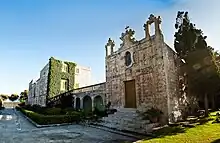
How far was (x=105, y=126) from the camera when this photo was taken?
12562 millimetres

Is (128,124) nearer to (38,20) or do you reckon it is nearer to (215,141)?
(215,141)

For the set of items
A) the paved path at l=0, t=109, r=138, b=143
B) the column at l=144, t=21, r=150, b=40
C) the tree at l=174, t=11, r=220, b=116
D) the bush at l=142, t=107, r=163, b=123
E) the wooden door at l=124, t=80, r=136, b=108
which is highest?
the column at l=144, t=21, r=150, b=40

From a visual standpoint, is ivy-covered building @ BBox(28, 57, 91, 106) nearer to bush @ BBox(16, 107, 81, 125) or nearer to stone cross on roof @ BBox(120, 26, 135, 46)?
bush @ BBox(16, 107, 81, 125)

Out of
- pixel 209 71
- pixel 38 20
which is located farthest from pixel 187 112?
pixel 38 20

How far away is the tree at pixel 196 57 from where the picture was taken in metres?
12.1

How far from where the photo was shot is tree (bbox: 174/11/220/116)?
39.6 feet

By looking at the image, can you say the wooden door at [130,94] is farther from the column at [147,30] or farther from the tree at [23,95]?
the tree at [23,95]

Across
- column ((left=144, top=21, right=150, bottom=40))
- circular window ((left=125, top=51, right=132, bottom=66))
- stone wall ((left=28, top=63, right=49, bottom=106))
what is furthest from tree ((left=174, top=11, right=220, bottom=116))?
stone wall ((left=28, top=63, right=49, bottom=106))

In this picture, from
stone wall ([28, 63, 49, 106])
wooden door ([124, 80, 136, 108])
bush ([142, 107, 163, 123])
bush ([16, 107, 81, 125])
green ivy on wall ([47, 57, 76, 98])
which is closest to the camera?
bush ([142, 107, 163, 123])

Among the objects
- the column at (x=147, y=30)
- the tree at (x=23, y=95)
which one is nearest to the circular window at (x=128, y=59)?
the column at (x=147, y=30)

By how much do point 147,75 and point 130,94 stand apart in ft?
8.02

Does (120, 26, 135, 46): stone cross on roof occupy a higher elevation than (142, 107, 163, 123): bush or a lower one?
higher

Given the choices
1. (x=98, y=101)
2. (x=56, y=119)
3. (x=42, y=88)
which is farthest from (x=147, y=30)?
(x=42, y=88)

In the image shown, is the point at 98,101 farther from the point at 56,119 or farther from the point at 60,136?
the point at 60,136
